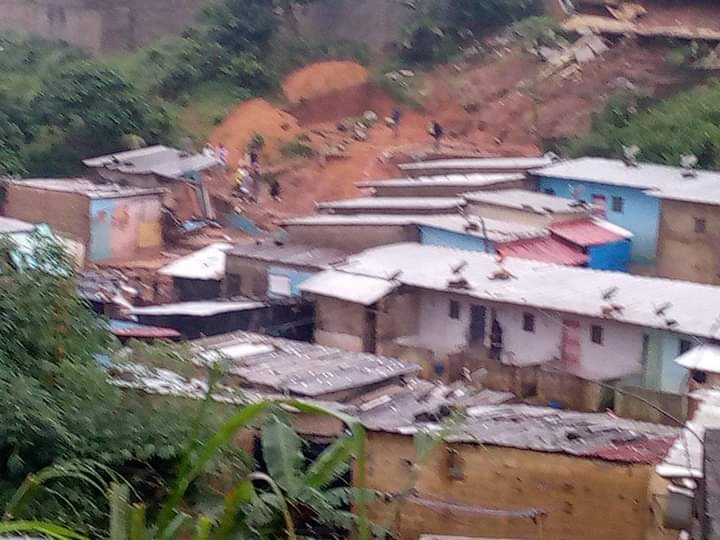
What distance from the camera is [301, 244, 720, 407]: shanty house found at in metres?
13.5

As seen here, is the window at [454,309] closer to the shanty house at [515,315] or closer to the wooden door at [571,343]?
the shanty house at [515,315]

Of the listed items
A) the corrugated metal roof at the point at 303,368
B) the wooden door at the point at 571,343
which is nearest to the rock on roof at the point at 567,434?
the corrugated metal roof at the point at 303,368

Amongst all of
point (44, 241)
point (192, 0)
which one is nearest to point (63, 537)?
point (44, 241)

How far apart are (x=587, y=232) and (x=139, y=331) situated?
21.8 ft

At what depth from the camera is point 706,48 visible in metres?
26.6

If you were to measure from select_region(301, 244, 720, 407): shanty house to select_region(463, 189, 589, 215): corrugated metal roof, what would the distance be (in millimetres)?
2257

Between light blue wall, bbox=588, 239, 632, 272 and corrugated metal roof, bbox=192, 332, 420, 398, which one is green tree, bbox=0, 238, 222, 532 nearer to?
corrugated metal roof, bbox=192, 332, 420, 398

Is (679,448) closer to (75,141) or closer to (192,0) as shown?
(75,141)

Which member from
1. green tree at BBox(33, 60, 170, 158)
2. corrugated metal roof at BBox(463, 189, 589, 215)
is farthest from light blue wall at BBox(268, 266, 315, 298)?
green tree at BBox(33, 60, 170, 158)

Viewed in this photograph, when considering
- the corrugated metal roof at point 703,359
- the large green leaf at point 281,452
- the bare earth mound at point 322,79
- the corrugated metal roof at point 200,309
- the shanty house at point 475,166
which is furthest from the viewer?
the bare earth mound at point 322,79

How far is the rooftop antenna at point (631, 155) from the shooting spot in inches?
800

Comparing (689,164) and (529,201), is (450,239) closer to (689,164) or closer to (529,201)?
(529,201)

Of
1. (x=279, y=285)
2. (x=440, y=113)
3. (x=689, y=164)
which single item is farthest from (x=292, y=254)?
(x=440, y=113)

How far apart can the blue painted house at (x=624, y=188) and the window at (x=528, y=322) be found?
15.2 ft
